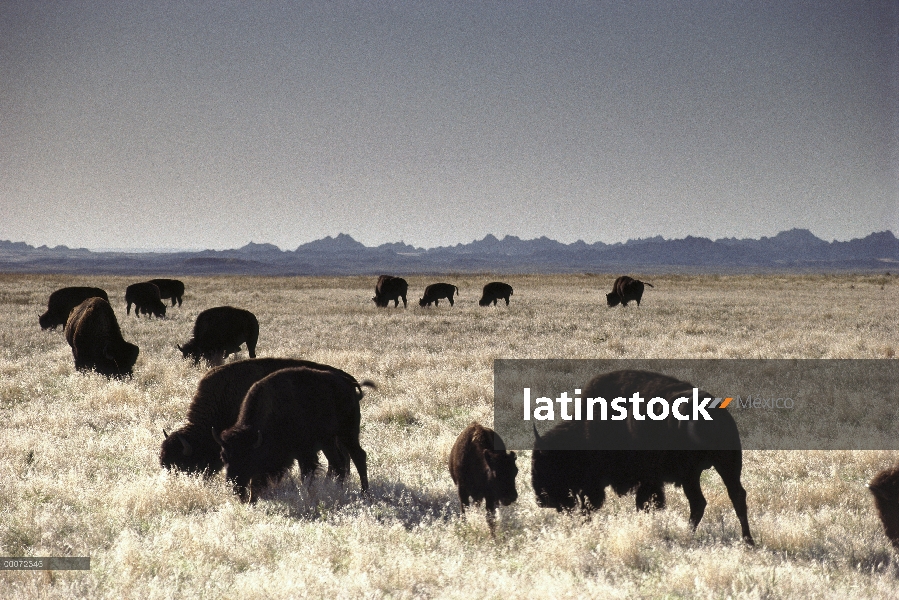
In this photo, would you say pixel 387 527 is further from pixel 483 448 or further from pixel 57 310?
pixel 57 310

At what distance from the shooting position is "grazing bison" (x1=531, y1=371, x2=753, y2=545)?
5012 mm

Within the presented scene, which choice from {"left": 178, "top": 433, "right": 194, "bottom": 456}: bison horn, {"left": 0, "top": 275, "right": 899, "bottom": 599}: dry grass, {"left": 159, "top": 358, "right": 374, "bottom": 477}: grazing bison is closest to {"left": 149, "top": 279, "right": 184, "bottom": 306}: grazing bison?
{"left": 0, "top": 275, "right": 899, "bottom": 599}: dry grass

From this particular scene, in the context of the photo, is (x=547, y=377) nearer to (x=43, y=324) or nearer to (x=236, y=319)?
(x=236, y=319)

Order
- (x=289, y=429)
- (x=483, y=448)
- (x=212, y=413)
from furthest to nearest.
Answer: (x=212, y=413)
(x=289, y=429)
(x=483, y=448)

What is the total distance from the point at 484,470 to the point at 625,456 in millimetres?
1210

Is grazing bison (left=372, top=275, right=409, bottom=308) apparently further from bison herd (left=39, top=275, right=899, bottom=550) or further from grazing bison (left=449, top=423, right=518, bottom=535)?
grazing bison (left=449, top=423, right=518, bottom=535)

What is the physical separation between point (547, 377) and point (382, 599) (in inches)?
339

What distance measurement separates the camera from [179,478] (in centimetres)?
614

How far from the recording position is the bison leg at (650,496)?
18.4 ft

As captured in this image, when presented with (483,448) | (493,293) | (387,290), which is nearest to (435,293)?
(387,290)

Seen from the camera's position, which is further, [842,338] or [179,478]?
[842,338]

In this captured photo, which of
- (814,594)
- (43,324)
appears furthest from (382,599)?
(43,324)

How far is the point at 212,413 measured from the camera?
6.85 m

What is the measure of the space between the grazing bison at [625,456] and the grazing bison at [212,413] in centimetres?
231
